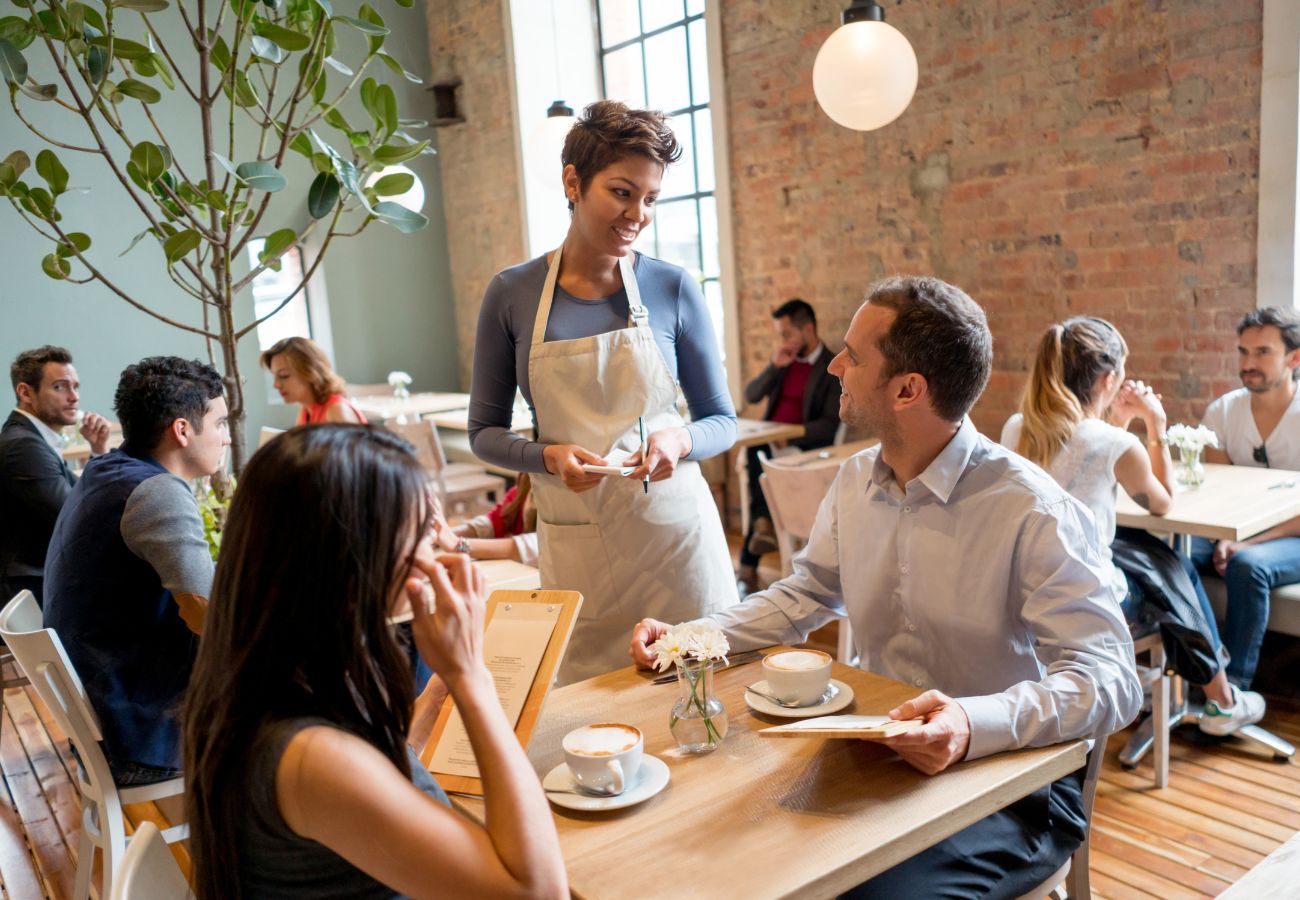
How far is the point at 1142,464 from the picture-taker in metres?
2.87

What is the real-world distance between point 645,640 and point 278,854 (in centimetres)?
78

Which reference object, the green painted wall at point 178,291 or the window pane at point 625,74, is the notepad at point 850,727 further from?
the green painted wall at point 178,291

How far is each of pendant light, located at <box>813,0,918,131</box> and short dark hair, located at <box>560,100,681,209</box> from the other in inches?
Result: 77.9

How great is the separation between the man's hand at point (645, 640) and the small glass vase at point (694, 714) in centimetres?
27

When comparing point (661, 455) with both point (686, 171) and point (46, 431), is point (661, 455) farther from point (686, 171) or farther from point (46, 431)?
point (686, 171)

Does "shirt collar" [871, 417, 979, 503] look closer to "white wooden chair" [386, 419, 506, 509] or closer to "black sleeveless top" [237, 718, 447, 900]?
"black sleeveless top" [237, 718, 447, 900]

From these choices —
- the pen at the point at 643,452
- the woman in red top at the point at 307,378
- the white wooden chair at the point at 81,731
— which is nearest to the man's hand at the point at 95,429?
the woman in red top at the point at 307,378

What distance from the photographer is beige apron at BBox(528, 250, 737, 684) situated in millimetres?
2119

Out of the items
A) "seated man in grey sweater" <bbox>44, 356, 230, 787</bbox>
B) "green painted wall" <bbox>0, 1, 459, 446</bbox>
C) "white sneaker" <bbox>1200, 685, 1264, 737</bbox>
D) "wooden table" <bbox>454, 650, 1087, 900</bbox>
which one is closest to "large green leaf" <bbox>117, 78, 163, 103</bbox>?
"seated man in grey sweater" <bbox>44, 356, 230, 787</bbox>

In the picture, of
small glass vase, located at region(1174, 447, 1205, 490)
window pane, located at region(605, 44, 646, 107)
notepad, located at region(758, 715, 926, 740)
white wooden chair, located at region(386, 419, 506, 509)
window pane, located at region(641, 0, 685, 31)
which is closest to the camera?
notepad, located at region(758, 715, 926, 740)

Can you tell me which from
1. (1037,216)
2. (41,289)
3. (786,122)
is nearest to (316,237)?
(41,289)

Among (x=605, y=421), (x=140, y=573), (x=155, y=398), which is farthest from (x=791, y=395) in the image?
(x=140, y=573)

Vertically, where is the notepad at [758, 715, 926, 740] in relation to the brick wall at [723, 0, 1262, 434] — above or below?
below

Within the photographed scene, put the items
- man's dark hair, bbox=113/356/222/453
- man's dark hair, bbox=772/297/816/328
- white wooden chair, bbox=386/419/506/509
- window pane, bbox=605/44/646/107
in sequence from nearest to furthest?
man's dark hair, bbox=113/356/222/453 → man's dark hair, bbox=772/297/816/328 → white wooden chair, bbox=386/419/506/509 → window pane, bbox=605/44/646/107
